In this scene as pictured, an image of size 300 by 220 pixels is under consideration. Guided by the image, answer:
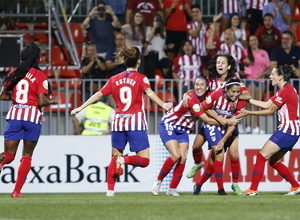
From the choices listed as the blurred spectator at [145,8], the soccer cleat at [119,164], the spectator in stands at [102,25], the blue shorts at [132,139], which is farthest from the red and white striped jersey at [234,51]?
the soccer cleat at [119,164]

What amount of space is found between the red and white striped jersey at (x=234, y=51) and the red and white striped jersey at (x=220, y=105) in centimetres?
506

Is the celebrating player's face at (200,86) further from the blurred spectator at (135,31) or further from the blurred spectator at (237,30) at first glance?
the blurred spectator at (237,30)

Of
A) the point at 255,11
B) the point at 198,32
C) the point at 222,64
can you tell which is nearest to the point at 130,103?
the point at 222,64

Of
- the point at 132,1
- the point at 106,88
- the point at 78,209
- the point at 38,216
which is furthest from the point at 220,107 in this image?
the point at 132,1

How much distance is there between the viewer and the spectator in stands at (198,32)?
1530 centimetres

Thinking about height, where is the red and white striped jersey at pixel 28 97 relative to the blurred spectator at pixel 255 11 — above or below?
below

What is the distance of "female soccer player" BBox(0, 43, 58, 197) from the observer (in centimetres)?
880

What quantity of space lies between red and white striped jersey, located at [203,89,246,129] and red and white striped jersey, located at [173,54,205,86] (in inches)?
175

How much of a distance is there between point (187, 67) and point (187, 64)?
98mm

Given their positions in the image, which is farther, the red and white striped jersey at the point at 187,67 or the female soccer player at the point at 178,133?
the red and white striped jersey at the point at 187,67

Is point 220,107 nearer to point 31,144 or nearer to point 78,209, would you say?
point 31,144

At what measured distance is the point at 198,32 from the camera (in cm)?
1555

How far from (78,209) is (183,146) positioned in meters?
3.28

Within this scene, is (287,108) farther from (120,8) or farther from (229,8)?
(120,8)
